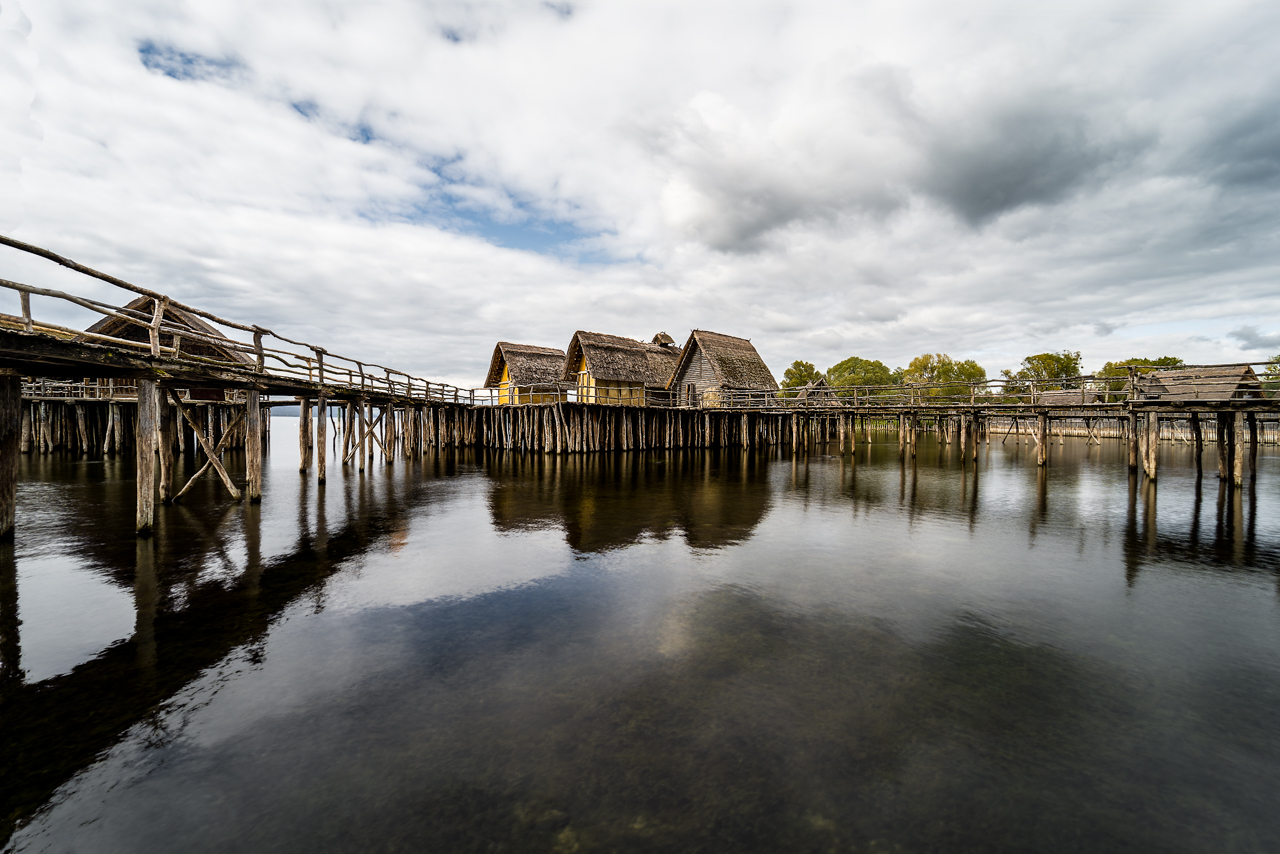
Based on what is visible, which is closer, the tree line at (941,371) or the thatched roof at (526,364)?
the thatched roof at (526,364)

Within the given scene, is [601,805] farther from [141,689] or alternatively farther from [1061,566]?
[1061,566]

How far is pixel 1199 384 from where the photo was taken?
1908 centimetres

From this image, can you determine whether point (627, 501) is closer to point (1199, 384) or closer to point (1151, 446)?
point (1151, 446)

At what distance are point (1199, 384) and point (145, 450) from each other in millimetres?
30878

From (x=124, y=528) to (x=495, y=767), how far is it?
10808 mm

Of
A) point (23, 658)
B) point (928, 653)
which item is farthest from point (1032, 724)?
point (23, 658)

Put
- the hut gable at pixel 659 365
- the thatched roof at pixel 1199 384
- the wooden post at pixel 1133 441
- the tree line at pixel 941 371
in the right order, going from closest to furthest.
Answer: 1. the thatched roof at pixel 1199 384
2. the wooden post at pixel 1133 441
3. the hut gable at pixel 659 365
4. the tree line at pixel 941 371

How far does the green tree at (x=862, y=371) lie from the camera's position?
87.5 metres

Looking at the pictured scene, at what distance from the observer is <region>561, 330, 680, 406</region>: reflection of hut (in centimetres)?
3316

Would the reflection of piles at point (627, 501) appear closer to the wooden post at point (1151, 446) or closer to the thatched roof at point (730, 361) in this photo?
the thatched roof at point (730, 361)

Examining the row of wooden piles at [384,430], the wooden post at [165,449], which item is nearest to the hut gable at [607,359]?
the row of wooden piles at [384,430]

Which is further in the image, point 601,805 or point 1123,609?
point 1123,609

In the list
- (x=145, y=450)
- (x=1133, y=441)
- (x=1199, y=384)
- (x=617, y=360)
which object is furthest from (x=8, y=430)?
(x=1199, y=384)

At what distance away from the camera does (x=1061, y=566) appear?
7.91 meters
